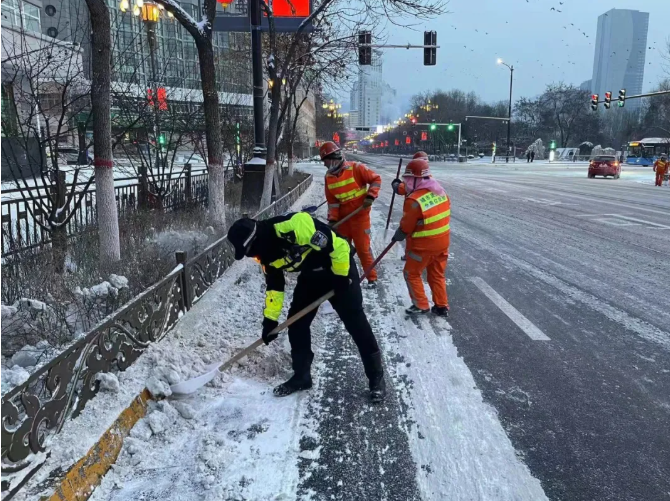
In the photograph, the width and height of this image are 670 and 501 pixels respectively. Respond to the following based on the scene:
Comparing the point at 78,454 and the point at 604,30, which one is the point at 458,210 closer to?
the point at 78,454

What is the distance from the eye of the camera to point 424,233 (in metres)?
4.98

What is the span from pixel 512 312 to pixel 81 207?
686 centimetres

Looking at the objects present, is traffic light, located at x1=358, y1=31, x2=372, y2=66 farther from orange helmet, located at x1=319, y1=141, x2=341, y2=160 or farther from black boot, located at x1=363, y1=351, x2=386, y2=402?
black boot, located at x1=363, y1=351, x2=386, y2=402

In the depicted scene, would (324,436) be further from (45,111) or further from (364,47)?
(364,47)

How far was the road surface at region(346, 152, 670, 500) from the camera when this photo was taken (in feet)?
9.20

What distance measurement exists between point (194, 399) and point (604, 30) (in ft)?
384

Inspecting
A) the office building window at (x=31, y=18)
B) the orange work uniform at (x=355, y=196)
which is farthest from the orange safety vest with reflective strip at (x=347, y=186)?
the office building window at (x=31, y=18)

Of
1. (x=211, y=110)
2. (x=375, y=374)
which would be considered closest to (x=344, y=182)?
(x=375, y=374)

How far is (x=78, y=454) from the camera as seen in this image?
8.46ft

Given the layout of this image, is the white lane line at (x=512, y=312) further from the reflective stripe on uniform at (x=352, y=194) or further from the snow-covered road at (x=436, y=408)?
the reflective stripe on uniform at (x=352, y=194)

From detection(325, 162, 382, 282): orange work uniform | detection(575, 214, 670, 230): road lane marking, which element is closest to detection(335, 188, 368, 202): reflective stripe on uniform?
detection(325, 162, 382, 282): orange work uniform

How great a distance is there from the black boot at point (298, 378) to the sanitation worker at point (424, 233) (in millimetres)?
1825

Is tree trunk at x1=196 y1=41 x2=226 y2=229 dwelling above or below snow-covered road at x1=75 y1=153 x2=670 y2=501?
above

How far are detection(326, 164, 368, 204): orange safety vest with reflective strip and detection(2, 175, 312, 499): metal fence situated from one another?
2189 millimetres
